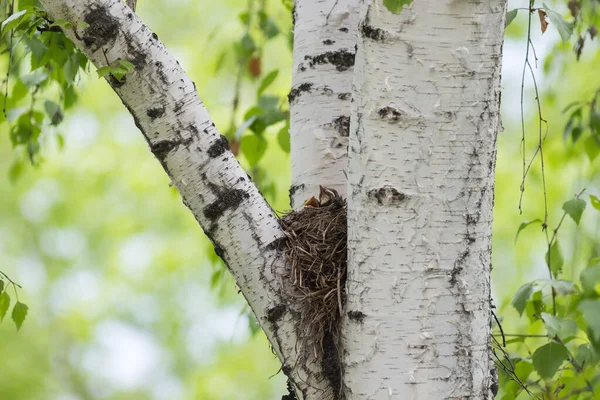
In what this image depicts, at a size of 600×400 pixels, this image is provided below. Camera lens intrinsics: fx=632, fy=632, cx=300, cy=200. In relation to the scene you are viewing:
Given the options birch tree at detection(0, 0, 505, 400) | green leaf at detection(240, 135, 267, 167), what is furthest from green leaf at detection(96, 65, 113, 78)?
green leaf at detection(240, 135, 267, 167)

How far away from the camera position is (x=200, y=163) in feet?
4.13

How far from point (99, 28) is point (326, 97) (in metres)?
0.63

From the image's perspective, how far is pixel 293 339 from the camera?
1.26 metres

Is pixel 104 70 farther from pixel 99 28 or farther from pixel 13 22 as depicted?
pixel 13 22

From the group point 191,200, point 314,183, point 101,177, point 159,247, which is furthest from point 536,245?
point 191,200

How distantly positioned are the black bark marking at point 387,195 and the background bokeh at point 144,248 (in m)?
4.12

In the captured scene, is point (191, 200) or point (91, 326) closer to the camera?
point (191, 200)

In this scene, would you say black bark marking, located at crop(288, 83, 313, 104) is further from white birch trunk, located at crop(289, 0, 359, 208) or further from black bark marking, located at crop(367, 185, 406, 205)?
black bark marking, located at crop(367, 185, 406, 205)

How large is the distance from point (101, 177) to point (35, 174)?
0.98m

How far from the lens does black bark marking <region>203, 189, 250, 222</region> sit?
4.16ft

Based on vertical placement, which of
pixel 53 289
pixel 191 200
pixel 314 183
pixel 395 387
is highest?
pixel 53 289

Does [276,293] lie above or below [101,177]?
below

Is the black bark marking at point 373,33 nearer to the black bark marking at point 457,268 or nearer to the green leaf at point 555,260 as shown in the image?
the black bark marking at point 457,268

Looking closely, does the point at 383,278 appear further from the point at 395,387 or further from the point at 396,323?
the point at 395,387
